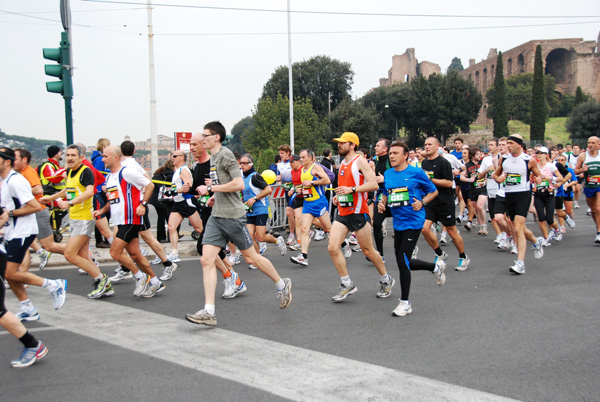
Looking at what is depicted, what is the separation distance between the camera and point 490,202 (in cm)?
1048

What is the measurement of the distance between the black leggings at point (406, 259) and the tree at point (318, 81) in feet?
210

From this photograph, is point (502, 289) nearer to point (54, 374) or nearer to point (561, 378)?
point (561, 378)

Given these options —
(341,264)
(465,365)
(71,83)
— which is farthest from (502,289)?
(71,83)

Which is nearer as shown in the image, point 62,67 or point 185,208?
point 185,208

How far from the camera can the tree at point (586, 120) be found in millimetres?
54219

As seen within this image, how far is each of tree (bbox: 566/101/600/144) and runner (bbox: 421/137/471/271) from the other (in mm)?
53245

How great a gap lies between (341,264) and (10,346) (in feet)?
11.9

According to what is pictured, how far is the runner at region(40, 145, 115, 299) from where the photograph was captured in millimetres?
6602

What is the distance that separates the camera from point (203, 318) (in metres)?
5.16

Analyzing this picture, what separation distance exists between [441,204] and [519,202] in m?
1.22

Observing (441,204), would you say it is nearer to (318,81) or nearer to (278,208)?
(278,208)

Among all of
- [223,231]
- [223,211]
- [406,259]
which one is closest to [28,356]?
[223,231]

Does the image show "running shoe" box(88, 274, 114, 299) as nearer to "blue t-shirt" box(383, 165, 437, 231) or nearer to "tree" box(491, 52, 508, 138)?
"blue t-shirt" box(383, 165, 437, 231)

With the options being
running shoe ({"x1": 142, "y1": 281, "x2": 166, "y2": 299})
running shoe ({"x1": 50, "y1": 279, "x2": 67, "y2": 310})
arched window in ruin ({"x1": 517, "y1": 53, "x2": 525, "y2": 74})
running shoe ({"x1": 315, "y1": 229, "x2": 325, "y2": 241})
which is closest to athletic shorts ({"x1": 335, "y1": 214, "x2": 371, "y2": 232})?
running shoe ({"x1": 142, "y1": 281, "x2": 166, "y2": 299})
